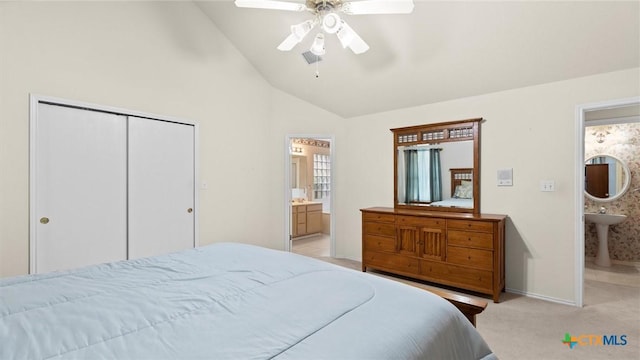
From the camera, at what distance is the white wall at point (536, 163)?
281cm

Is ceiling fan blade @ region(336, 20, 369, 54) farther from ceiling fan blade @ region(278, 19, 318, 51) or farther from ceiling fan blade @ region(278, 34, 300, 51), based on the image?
ceiling fan blade @ region(278, 34, 300, 51)

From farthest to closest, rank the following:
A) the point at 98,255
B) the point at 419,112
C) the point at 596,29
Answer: the point at 419,112 → the point at 98,255 → the point at 596,29

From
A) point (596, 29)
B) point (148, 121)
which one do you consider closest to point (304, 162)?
point (148, 121)

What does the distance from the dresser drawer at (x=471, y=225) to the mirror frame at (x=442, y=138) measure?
39 centimetres

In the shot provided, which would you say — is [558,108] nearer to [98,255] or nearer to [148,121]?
[148,121]

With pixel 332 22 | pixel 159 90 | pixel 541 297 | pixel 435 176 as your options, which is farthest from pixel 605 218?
pixel 159 90

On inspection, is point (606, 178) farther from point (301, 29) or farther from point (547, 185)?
point (301, 29)

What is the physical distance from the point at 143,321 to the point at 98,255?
239 cm

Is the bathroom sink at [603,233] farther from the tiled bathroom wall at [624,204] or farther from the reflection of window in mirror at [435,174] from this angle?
the reflection of window in mirror at [435,174]

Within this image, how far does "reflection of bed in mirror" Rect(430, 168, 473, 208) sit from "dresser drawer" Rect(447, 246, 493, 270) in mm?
592

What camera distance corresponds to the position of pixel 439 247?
10.5 ft

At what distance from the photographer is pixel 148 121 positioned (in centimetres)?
312

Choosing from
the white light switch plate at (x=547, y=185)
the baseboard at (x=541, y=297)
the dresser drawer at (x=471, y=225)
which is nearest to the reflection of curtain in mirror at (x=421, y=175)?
the dresser drawer at (x=471, y=225)

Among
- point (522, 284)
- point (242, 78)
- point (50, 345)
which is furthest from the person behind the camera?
point (242, 78)
